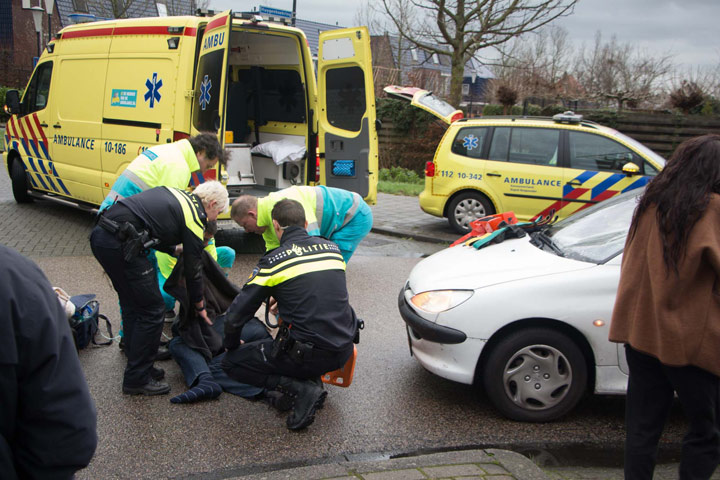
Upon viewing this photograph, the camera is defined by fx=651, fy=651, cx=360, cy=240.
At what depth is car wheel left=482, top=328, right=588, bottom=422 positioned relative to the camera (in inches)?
149

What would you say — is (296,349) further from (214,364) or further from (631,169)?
(631,169)

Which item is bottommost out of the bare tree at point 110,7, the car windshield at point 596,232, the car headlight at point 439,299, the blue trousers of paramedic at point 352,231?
the car headlight at point 439,299

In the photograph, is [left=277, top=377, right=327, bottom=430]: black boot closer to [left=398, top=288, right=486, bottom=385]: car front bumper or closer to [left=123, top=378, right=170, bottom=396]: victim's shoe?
[left=398, top=288, right=486, bottom=385]: car front bumper

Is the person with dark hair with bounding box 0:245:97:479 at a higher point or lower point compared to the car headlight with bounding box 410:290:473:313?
higher

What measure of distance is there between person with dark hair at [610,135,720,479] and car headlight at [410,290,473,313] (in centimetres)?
127

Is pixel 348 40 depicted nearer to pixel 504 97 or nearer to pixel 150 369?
pixel 150 369

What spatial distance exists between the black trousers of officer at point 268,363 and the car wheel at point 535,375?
90 centimetres

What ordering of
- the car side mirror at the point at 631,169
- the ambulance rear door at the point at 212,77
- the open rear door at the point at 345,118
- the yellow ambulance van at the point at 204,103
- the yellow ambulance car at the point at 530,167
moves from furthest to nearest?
1. the yellow ambulance car at the point at 530,167
2. the car side mirror at the point at 631,169
3. the open rear door at the point at 345,118
4. the yellow ambulance van at the point at 204,103
5. the ambulance rear door at the point at 212,77

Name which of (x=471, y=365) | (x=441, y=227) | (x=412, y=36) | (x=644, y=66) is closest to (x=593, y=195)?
(x=441, y=227)

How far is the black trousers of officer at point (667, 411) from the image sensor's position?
255cm

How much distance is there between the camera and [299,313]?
3711 millimetres

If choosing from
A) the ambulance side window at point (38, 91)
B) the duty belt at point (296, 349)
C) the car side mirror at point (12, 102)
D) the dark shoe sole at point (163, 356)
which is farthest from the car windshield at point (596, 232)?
the car side mirror at point (12, 102)

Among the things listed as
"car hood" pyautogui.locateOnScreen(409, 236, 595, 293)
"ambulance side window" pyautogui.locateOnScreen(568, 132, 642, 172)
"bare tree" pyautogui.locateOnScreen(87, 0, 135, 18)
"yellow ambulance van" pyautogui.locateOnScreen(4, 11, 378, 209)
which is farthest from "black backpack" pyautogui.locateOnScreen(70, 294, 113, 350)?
"bare tree" pyautogui.locateOnScreen(87, 0, 135, 18)

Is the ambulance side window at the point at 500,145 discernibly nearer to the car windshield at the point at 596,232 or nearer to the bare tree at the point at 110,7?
the car windshield at the point at 596,232
